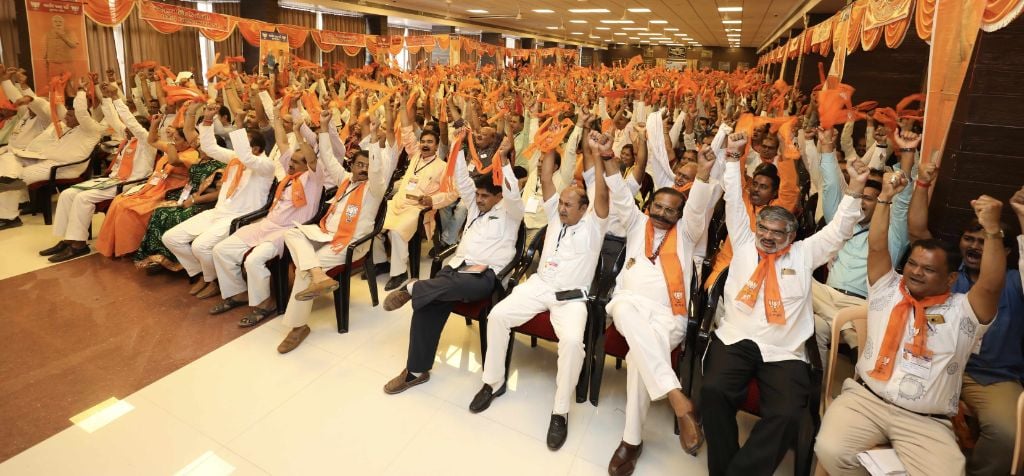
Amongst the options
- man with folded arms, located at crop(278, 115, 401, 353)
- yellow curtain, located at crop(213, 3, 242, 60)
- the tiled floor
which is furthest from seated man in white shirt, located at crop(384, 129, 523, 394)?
yellow curtain, located at crop(213, 3, 242, 60)

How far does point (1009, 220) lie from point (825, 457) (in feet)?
5.72

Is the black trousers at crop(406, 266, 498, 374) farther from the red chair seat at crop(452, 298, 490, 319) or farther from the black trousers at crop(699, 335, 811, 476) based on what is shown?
the black trousers at crop(699, 335, 811, 476)

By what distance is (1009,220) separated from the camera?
2.51 m

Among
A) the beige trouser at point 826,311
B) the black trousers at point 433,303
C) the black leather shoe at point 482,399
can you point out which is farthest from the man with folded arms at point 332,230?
the beige trouser at point 826,311

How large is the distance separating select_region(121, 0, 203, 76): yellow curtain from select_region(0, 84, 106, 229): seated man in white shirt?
609 cm

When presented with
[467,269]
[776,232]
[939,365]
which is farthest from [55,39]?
[939,365]

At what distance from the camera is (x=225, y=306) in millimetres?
3404

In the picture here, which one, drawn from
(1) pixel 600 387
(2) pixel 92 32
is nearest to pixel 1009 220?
(1) pixel 600 387

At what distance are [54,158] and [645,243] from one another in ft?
18.1

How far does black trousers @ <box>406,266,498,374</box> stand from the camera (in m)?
2.57

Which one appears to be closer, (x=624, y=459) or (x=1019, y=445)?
(x=1019, y=445)

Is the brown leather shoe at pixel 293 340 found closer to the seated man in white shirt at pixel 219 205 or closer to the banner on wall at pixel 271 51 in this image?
the seated man in white shirt at pixel 219 205

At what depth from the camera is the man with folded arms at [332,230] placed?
9.91ft

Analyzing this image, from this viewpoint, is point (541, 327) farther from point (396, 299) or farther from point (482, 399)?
point (396, 299)
